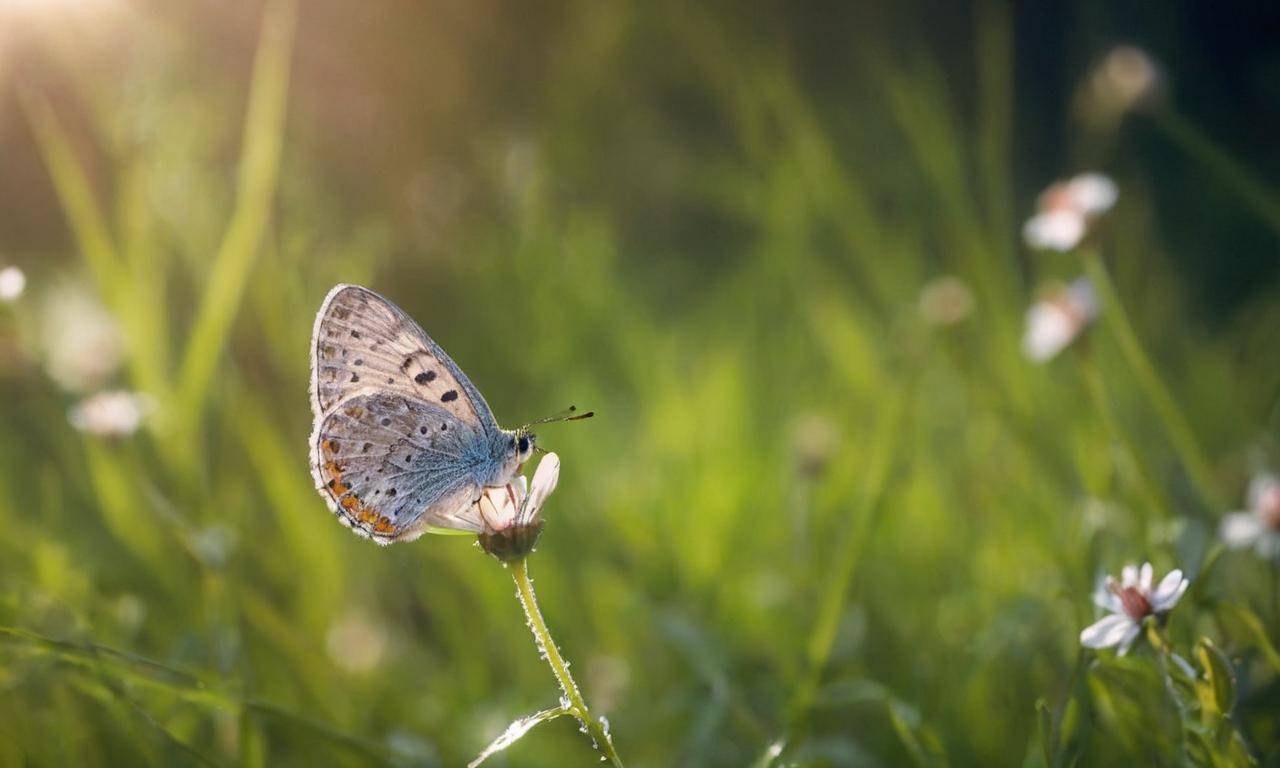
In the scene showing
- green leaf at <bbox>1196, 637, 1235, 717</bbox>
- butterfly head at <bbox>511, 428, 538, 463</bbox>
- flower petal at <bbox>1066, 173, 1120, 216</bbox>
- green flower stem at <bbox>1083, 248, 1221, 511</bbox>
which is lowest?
green leaf at <bbox>1196, 637, 1235, 717</bbox>

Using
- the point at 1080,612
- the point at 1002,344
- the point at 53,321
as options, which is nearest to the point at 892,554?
the point at 1002,344

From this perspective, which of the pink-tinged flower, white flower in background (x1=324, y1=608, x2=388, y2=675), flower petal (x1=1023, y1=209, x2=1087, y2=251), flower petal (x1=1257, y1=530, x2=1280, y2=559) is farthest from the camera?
white flower in background (x1=324, y1=608, x2=388, y2=675)

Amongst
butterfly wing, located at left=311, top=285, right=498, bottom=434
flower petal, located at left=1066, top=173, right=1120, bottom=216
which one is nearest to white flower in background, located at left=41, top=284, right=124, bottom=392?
butterfly wing, located at left=311, top=285, right=498, bottom=434

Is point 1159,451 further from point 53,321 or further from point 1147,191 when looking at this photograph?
point 53,321

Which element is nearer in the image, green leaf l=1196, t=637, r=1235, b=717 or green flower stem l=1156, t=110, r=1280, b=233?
green leaf l=1196, t=637, r=1235, b=717

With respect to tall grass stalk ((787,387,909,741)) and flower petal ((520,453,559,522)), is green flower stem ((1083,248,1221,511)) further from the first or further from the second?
flower petal ((520,453,559,522))

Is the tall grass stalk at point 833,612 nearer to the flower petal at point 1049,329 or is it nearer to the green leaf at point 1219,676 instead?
the flower petal at point 1049,329
